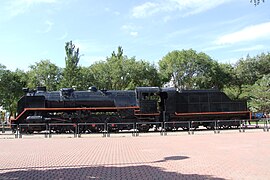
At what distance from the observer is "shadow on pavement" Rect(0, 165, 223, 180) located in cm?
828

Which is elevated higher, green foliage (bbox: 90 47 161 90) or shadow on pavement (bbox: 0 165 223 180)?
green foliage (bbox: 90 47 161 90)

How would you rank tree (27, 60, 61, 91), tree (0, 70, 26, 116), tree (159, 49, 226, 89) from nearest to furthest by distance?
tree (0, 70, 26, 116), tree (27, 60, 61, 91), tree (159, 49, 226, 89)

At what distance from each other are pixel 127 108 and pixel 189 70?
3126 centimetres

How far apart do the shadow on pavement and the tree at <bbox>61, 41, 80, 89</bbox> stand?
3240 centimetres

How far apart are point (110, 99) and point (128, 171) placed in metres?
17.1

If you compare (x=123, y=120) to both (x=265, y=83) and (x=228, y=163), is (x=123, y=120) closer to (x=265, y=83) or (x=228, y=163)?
(x=228, y=163)

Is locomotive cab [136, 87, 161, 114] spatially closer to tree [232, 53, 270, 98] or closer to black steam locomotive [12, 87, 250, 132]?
black steam locomotive [12, 87, 250, 132]

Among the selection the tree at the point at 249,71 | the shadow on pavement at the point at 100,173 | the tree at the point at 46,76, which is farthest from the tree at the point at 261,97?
the shadow on pavement at the point at 100,173

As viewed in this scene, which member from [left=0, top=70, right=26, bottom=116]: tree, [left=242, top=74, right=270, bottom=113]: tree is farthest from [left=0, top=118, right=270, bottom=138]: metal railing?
[left=0, top=70, right=26, bottom=116]: tree

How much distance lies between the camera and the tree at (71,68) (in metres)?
41.6

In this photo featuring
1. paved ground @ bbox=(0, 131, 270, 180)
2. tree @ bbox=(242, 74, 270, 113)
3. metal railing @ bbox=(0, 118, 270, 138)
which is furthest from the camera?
tree @ bbox=(242, 74, 270, 113)

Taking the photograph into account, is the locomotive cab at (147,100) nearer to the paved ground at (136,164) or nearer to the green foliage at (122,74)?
the paved ground at (136,164)

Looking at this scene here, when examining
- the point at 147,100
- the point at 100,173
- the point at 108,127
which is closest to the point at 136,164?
the point at 100,173

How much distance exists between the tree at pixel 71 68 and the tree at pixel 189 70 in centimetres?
1676
